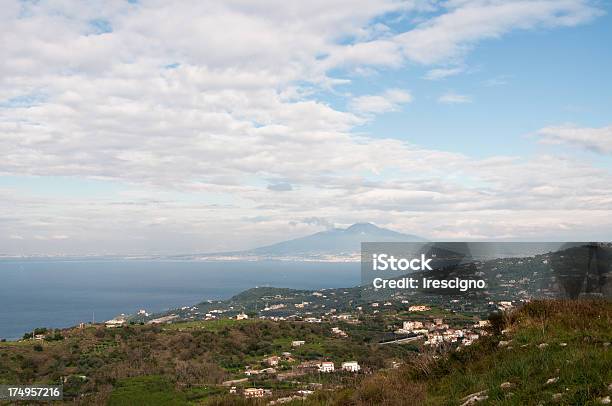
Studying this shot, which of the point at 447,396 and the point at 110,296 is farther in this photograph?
the point at 110,296

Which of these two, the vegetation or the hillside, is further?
the vegetation

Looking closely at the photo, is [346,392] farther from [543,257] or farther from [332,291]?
[332,291]

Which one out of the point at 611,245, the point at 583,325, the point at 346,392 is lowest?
the point at 346,392

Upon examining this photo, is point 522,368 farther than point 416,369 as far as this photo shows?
No

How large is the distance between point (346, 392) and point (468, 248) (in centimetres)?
713

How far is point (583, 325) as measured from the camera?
7.75 meters

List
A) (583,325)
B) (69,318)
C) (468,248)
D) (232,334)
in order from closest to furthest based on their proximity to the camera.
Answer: (583,325) → (468,248) → (232,334) → (69,318)

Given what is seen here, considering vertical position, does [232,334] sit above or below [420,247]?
below

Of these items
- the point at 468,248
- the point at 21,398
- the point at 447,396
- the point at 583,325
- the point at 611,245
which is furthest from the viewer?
the point at 21,398

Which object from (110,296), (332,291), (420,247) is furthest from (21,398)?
(110,296)

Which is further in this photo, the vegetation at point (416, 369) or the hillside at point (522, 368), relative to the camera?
the vegetation at point (416, 369)

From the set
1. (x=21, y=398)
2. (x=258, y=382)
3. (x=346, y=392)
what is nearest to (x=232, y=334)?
(x=258, y=382)

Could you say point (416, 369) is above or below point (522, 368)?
below

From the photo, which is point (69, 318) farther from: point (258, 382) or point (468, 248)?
point (468, 248)
